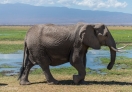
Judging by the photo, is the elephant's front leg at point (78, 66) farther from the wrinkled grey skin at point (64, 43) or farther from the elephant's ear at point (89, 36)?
the elephant's ear at point (89, 36)

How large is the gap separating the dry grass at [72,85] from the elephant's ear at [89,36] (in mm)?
1589

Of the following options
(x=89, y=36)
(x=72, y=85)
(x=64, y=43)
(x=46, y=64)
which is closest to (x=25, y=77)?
(x=46, y=64)

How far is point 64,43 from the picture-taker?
12.4m

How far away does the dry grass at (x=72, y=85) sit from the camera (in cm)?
1153

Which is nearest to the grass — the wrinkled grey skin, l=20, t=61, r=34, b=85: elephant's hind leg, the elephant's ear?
l=20, t=61, r=34, b=85: elephant's hind leg

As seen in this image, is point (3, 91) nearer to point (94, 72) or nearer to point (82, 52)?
point (82, 52)

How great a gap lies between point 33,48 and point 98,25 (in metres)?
2.78

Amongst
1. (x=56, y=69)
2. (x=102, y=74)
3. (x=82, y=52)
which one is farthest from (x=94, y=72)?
(x=82, y=52)

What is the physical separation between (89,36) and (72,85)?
2050 mm

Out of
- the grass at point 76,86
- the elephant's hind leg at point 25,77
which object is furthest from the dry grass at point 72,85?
the elephant's hind leg at point 25,77

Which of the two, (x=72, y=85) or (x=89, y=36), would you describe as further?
(x=89, y=36)

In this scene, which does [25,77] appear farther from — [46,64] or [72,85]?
[72,85]

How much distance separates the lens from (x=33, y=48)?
12.5 metres

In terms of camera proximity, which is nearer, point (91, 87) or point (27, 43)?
point (91, 87)
